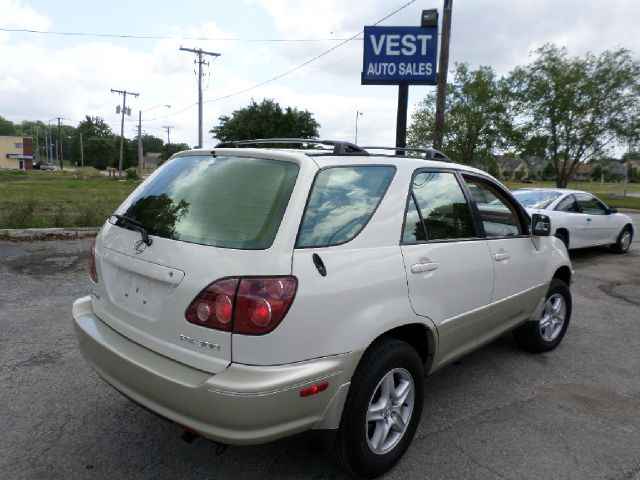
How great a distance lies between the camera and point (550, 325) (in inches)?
171

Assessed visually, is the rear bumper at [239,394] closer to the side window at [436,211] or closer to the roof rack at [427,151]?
the side window at [436,211]

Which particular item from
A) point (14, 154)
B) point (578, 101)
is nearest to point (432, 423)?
point (578, 101)

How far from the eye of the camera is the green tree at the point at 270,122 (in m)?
52.9

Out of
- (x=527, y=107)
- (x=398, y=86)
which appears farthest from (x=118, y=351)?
(x=527, y=107)

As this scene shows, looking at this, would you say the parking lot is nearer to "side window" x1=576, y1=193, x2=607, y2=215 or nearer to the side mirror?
the side mirror

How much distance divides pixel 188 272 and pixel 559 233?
814cm

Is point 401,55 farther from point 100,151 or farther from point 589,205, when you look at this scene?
point 100,151

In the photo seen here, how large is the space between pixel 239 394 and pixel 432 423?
A: 5.26 feet

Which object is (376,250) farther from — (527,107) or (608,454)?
(527,107)

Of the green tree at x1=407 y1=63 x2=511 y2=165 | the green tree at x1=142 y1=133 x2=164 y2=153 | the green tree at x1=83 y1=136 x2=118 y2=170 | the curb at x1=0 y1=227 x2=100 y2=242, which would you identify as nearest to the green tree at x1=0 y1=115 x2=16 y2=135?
the green tree at x1=142 y1=133 x2=164 y2=153

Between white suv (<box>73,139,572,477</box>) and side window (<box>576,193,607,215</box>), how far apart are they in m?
7.42

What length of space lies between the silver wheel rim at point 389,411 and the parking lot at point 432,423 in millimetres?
192

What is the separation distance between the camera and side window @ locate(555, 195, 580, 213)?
8.79 m

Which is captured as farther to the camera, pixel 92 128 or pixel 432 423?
pixel 92 128
